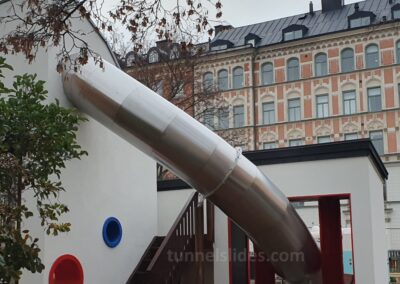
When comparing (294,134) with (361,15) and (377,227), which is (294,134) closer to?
(361,15)

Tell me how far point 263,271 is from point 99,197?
3245 millimetres

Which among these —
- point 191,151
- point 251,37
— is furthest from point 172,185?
point 251,37

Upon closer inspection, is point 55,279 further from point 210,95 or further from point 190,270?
point 210,95

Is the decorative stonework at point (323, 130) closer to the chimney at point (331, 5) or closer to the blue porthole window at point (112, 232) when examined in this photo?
the chimney at point (331, 5)

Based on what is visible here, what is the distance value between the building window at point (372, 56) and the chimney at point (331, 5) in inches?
246

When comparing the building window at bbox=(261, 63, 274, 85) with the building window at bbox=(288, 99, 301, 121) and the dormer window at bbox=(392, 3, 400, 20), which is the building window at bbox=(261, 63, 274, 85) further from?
the dormer window at bbox=(392, 3, 400, 20)

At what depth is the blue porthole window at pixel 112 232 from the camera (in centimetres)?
988

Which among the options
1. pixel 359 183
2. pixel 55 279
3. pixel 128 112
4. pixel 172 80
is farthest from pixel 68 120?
pixel 172 80

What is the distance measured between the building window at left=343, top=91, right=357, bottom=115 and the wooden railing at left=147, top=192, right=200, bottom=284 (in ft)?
94.1

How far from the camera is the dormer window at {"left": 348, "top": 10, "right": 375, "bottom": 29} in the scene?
38.6m

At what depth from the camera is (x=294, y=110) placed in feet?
130

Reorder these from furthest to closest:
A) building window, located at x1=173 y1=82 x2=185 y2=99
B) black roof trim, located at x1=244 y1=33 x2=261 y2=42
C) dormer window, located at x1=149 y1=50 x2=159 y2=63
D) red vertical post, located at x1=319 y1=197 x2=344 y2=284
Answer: black roof trim, located at x1=244 y1=33 x2=261 y2=42
dormer window, located at x1=149 y1=50 x2=159 y2=63
building window, located at x1=173 y1=82 x2=185 y2=99
red vertical post, located at x1=319 y1=197 x2=344 y2=284

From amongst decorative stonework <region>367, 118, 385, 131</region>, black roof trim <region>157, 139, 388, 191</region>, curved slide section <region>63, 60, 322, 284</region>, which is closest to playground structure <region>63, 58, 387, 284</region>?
curved slide section <region>63, 60, 322, 284</region>

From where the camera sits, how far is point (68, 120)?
6836mm
